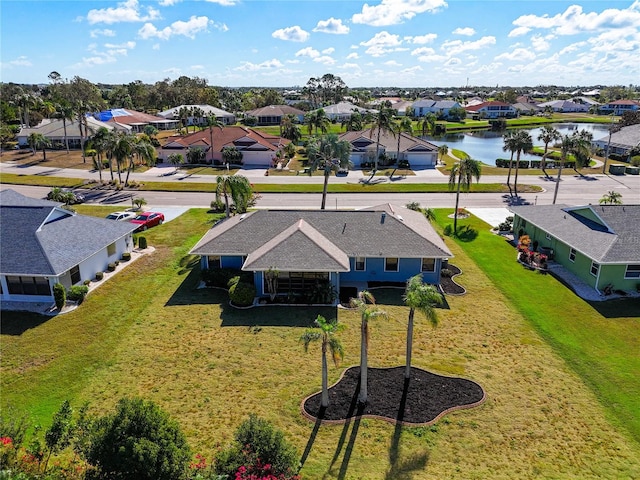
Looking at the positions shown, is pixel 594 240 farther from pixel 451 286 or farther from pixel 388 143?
pixel 388 143

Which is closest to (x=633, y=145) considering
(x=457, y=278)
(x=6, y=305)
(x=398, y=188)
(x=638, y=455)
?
(x=398, y=188)

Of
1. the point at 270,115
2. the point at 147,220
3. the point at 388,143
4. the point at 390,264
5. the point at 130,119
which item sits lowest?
the point at 390,264

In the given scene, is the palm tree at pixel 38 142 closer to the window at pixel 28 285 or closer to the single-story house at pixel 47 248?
the single-story house at pixel 47 248

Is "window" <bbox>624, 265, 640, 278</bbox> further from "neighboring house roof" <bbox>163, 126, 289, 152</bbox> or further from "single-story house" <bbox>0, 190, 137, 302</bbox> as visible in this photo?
"neighboring house roof" <bbox>163, 126, 289, 152</bbox>

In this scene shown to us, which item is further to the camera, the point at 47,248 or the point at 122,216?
the point at 122,216

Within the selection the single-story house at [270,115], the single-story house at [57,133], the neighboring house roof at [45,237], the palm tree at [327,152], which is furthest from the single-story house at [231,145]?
the single-story house at [270,115]

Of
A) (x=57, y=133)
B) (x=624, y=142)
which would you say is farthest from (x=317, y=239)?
(x=57, y=133)
